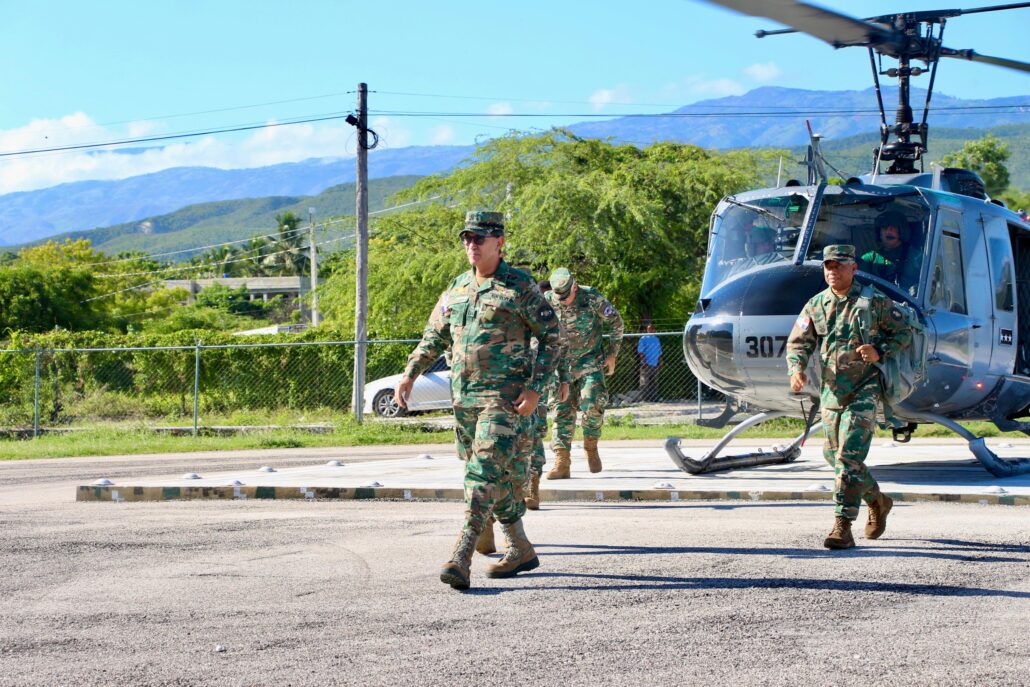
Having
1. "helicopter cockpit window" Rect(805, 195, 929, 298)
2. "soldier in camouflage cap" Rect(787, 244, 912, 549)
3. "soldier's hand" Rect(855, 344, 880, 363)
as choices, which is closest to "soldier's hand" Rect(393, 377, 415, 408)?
"soldier in camouflage cap" Rect(787, 244, 912, 549)

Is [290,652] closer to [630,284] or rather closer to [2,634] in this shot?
[2,634]

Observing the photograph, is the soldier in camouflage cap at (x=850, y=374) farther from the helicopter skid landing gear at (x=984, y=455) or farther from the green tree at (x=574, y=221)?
the green tree at (x=574, y=221)

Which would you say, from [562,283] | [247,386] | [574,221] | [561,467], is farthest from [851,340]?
[247,386]

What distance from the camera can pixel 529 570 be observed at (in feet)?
25.1

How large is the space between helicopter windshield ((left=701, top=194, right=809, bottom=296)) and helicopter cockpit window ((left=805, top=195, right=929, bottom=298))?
26 cm

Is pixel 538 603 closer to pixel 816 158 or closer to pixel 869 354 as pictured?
pixel 869 354

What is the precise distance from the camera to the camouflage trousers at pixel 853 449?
Answer: 8.28 m

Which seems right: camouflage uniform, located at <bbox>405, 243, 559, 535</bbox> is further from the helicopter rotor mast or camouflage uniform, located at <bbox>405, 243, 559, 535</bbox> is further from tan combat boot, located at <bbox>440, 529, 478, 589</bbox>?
the helicopter rotor mast

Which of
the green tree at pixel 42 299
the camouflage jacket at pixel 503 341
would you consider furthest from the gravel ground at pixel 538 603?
the green tree at pixel 42 299

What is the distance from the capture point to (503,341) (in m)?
7.43

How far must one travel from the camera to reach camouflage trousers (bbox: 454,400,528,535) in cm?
724

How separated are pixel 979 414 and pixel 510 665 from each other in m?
8.76

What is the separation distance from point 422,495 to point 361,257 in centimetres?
1446

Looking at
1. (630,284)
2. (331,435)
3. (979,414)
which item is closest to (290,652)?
(979,414)
